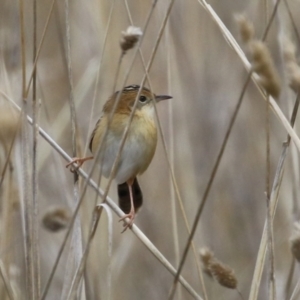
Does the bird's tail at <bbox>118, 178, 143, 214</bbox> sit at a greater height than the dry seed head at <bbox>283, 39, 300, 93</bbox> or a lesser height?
lesser

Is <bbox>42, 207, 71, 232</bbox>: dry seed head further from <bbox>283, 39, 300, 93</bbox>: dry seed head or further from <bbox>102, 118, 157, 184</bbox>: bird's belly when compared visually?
<bbox>283, 39, 300, 93</bbox>: dry seed head

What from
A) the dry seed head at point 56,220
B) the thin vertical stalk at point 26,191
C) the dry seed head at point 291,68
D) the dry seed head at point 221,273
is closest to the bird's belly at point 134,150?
the dry seed head at point 56,220

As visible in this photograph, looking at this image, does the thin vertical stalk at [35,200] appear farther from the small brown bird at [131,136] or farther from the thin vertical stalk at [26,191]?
the small brown bird at [131,136]

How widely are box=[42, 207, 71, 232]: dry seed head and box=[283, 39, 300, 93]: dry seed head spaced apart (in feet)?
4.02

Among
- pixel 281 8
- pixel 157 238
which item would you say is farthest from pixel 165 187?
pixel 281 8

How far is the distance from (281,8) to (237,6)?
0.78 meters

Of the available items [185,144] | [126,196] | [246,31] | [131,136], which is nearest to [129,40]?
[246,31]

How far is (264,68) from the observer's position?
47.4 inches

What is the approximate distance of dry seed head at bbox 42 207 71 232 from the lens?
7.32 ft

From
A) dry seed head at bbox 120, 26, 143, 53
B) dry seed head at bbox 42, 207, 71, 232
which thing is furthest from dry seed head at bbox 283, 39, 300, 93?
dry seed head at bbox 42, 207, 71, 232

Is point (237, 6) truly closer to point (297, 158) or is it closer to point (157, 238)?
point (297, 158)

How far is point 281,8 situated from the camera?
2689 millimetres

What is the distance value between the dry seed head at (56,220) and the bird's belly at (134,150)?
1.62ft

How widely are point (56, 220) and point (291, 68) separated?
127 centimetres
